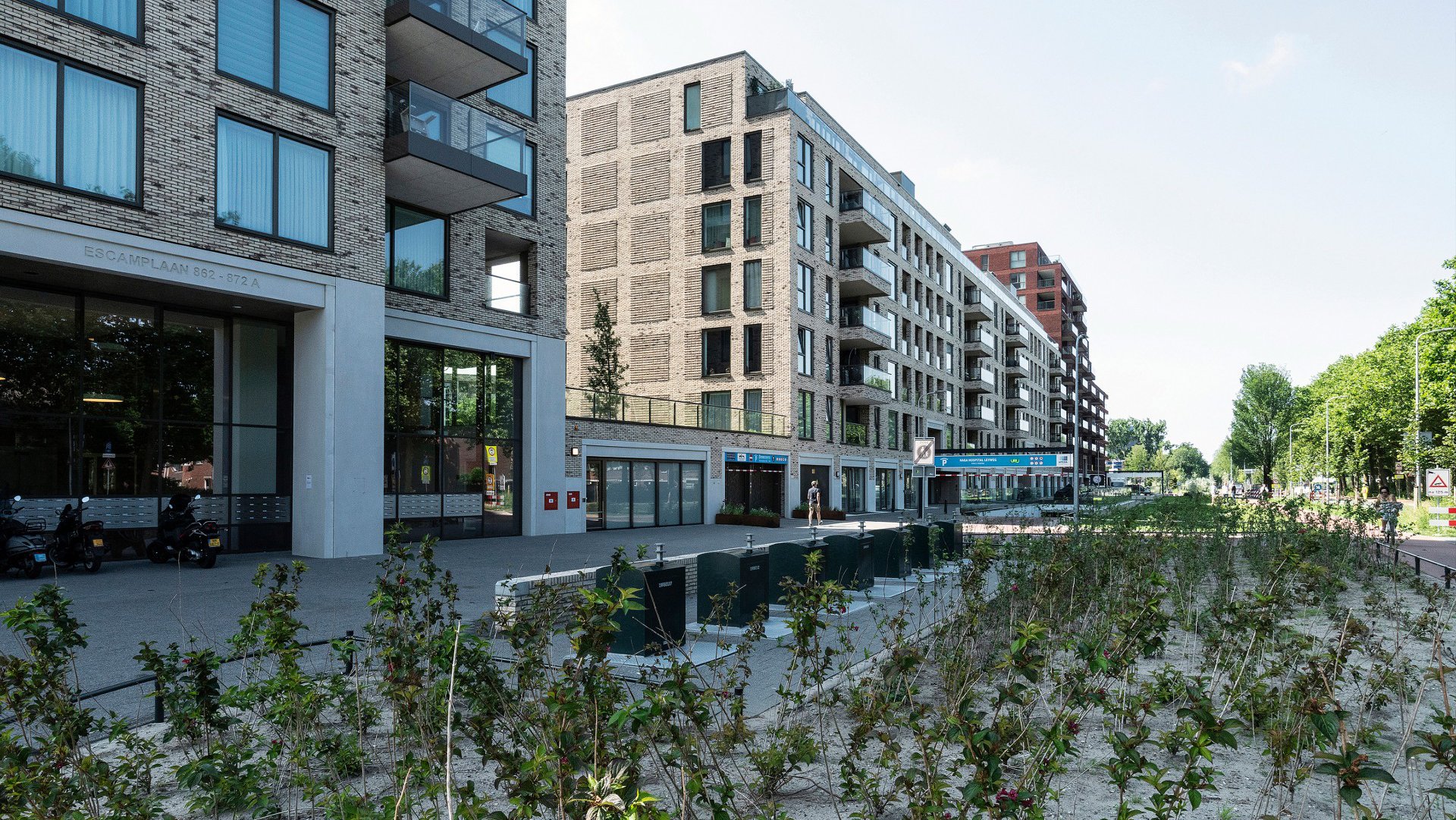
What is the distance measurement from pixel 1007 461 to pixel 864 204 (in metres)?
17.1

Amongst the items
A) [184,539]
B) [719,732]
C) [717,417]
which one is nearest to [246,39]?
[184,539]

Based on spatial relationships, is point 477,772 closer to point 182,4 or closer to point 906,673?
point 906,673

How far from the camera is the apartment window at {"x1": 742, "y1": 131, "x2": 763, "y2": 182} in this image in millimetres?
37906

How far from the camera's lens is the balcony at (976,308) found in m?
65.3

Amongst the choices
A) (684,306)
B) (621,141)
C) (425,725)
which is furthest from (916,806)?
(621,141)

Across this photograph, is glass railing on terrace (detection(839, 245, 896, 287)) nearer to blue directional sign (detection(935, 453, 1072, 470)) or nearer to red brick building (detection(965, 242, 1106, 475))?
blue directional sign (detection(935, 453, 1072, 470))

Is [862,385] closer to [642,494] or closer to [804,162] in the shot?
[804,162]

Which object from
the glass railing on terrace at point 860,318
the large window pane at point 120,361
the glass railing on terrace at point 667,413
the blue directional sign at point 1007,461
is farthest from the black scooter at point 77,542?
the glass railing on terrace at point 860,318

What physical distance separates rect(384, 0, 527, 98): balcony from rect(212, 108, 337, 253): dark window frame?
140 inches

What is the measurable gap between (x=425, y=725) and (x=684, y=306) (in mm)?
34818

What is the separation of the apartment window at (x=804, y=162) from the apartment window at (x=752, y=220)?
2010mm

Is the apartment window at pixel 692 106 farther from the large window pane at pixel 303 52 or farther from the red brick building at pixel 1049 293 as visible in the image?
the red brick building at pixel 1049 293

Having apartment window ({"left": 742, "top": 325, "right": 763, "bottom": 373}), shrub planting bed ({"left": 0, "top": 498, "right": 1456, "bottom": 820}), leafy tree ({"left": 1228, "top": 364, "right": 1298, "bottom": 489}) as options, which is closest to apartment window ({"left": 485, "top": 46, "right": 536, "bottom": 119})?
apartment window ({"left": 742, "top": 325, "right": 763, "bottom": 373})

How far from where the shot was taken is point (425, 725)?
15.3 feet
